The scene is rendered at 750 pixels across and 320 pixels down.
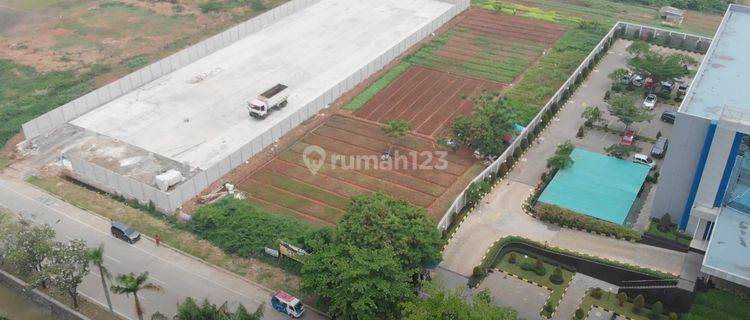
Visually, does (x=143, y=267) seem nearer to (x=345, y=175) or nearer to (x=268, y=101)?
(x=345, y=175)

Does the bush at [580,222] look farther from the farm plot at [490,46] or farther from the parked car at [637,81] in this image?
the parked car at [637,81]

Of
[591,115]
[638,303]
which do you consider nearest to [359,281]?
[638,303]

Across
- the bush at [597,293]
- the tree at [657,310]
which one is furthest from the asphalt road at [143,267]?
the tree at [657,310]

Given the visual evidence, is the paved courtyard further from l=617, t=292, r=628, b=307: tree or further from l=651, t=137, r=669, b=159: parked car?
l=651, t=137, r=669, b=159: parked car

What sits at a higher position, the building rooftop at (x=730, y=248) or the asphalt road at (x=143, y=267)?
the building rooftop at (x=730, y=248)

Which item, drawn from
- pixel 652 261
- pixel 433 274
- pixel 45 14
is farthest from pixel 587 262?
pixel 45 14

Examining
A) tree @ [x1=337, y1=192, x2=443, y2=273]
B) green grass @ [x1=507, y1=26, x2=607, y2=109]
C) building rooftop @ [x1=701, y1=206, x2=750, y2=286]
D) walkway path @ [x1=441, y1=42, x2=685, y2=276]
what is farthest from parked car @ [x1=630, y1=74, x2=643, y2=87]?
tree @ [x1=337, y1=192, x2=443, y2=273]

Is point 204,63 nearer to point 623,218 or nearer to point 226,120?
point 226,120

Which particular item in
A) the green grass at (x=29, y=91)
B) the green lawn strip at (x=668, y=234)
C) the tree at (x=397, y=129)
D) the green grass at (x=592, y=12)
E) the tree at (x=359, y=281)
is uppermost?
Result: the tree at (x=359, y=281)
